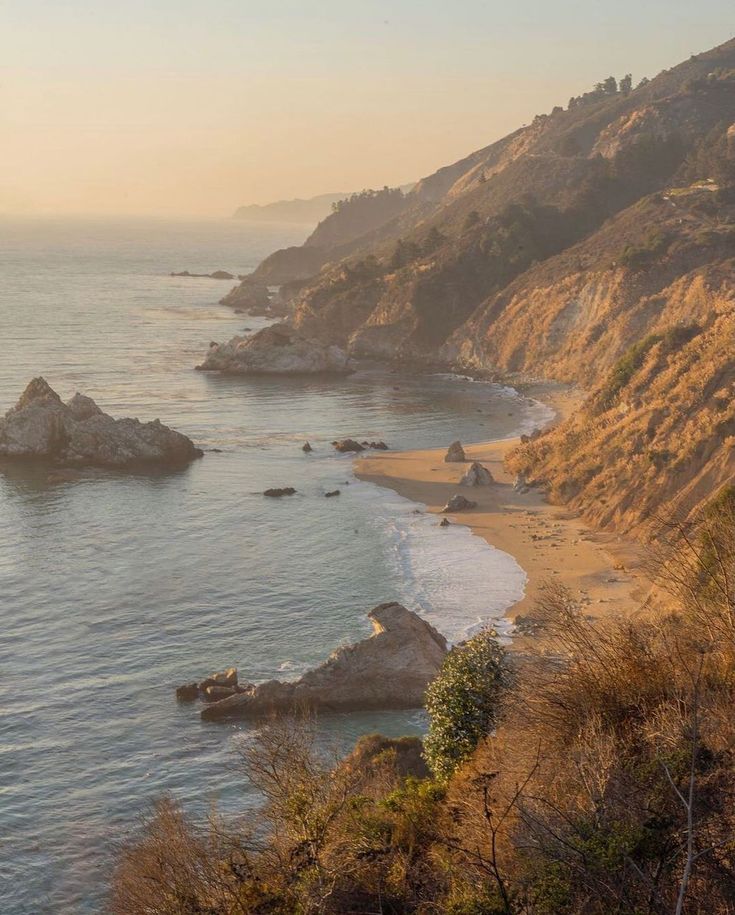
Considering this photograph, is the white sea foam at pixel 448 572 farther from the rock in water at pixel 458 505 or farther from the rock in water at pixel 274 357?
the rock in water at pixel 274 357

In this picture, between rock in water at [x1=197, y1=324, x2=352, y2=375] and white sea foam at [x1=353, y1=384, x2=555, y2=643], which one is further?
rock in water at [x1=197, y1=324, x2=352, y2=375]

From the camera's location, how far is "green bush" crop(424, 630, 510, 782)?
24.6m

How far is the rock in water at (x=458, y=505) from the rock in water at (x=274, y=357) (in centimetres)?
5372

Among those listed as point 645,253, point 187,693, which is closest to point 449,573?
point 187,693

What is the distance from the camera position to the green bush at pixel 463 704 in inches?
969

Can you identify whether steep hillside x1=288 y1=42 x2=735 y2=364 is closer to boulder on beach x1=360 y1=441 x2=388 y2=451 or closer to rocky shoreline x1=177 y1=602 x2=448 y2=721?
boulder on beach x1=360 y1=441 x2=388 y2=451

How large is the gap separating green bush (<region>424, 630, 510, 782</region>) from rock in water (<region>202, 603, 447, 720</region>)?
851 cm

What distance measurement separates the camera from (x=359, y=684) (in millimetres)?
35094

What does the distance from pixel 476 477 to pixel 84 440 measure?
27.9m

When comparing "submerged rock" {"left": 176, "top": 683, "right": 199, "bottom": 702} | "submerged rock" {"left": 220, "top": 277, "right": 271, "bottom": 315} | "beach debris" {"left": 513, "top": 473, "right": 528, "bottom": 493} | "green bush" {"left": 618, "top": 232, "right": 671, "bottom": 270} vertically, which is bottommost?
"submerged rock" {"left": 176, "top": 683, "right": 199, "bottom": 702}

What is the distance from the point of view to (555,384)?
9819cm

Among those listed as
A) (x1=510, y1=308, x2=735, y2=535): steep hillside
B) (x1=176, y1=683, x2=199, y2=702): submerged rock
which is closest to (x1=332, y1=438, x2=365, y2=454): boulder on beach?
(x1=510, y1=308, x2=735, y2=535): steep hillside

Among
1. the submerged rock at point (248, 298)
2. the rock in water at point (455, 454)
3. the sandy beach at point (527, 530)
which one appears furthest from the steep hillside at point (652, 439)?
the submerged rock at point (248, 298)

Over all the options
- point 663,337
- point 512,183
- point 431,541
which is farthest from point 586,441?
point 512,183
